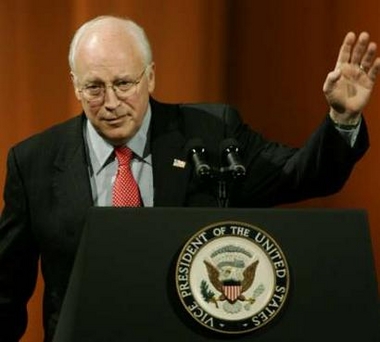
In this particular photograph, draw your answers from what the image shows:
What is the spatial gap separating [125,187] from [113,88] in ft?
0.65

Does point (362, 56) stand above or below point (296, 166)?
above

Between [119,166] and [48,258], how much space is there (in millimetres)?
240

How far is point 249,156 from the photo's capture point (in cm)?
176

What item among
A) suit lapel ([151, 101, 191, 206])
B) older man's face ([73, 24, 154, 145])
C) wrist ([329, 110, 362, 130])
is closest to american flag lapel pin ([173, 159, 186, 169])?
suit lapel ([151, 101, 191, 206])

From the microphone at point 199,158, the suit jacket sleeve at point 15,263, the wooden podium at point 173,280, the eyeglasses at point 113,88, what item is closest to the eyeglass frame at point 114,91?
the eyeglasses at point 113,88

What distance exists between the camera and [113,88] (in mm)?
1607

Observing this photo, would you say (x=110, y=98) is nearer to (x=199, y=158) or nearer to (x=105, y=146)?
(x=105, y=146)

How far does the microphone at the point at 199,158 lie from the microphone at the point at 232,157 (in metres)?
0.03

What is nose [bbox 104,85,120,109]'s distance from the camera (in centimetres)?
160

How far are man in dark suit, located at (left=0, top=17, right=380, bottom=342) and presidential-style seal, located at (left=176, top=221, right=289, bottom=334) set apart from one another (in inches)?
22.6

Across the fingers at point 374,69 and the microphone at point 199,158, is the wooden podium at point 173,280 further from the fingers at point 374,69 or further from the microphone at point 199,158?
the fingers at point 374,69

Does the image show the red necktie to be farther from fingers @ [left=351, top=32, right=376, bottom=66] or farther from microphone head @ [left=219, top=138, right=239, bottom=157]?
fingers @ [left=351, top=32, right=376, bottom=66]

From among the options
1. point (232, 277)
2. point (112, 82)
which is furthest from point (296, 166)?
point (232, 277)

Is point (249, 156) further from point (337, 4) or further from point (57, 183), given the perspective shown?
point (337, 4)
